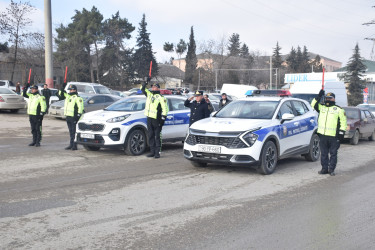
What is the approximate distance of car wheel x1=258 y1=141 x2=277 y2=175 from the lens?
8711 mm

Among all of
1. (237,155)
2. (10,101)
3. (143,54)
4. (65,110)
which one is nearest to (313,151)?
(237,155)

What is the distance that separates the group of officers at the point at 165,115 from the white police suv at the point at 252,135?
2.36 ft

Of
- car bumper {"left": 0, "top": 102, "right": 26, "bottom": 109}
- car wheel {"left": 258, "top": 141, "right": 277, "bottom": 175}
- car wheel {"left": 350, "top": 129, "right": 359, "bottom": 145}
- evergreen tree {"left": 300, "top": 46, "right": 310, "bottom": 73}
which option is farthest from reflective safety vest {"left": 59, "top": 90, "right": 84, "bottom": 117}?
evergreen tree {"left": 300, "top": 46, "right": 310, "bottom": 73}

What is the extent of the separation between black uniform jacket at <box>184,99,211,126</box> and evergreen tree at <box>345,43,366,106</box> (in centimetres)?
4735

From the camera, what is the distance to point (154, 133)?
36.2 feet

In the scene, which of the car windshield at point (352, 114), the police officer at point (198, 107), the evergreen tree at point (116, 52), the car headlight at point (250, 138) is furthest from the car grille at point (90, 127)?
the evergreen tree at point (116, 52)

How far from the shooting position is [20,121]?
1981 cm

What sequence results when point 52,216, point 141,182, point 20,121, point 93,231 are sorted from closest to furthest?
point 93,231 < point 52,216 < point 141,182 < point 20,121

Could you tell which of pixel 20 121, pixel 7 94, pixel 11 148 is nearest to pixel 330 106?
pixel 11 148

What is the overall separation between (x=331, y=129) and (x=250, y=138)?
6.20ft

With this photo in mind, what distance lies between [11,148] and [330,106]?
8.64 meters

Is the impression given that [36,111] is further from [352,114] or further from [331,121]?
[352,114]

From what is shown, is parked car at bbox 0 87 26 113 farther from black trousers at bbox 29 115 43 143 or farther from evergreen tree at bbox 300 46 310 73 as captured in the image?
evergreen tree at bbox 300 46 310 73

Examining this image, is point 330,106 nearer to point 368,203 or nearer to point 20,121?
point 368,203
